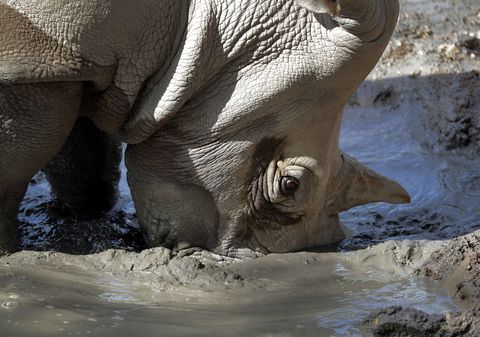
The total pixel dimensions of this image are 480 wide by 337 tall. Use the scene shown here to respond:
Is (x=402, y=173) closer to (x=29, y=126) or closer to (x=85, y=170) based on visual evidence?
(x=85, y=170)

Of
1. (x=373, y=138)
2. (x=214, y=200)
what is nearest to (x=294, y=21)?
(x=214, y=200)

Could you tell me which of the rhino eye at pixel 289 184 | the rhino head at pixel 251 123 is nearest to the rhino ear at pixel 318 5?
the rhino head at pixel 251 123

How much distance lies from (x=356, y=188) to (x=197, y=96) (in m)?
1.11

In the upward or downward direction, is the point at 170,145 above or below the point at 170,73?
below

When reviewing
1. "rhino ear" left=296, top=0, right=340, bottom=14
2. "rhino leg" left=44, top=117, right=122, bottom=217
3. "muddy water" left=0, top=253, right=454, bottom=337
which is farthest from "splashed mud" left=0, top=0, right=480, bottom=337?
"rhino ear" left=296, top=0, right=340, bottom=14

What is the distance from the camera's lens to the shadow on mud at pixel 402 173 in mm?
6004

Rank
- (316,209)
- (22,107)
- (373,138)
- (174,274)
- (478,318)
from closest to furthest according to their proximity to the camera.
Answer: (478,318) → (22,107) → (174,274) → (316,209) → (373,138)

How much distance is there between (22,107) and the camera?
16.2 ft

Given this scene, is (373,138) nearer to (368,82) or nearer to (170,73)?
(368,82)

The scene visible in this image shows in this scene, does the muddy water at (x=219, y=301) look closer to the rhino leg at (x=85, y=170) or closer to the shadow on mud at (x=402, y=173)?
the shadow on mud at (x=402, y=173)

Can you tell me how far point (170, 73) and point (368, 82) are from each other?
385 centimetres

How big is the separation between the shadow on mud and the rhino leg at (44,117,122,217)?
98 millimetres

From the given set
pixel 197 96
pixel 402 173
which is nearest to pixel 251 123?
pixel 197 96

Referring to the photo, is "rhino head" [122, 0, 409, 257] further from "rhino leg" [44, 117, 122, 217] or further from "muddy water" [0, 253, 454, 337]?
"rhino leg" [44, 117, 122, 217]
